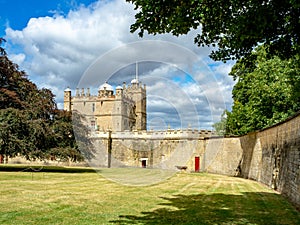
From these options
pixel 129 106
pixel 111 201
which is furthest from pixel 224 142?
pixel 111 201

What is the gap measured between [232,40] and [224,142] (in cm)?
2047

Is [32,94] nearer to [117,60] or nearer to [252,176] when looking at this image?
[117,60]

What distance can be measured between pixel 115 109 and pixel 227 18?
110 feet

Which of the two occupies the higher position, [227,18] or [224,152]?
[227,18]

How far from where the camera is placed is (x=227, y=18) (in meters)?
6.25

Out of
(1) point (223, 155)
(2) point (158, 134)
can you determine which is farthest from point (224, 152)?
(2) point (158, 134)

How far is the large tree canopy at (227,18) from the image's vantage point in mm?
5574

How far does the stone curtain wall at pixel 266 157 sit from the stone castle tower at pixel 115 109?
847 cm

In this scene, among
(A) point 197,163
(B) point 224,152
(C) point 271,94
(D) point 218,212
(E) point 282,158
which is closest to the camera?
(D) point 218,212

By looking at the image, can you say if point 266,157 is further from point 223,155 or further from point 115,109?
point 115,109

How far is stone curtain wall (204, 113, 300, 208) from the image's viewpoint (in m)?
10.4

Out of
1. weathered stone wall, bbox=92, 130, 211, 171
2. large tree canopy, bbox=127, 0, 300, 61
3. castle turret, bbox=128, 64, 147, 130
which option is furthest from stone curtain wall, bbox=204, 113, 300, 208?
castle turret, bbox=128, 64, 147, 130

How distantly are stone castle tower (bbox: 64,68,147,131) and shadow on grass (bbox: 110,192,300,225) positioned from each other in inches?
798

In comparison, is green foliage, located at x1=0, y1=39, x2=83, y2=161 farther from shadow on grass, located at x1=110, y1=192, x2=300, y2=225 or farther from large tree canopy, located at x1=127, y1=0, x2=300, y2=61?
large tree canopy, located at x1=127, y1=0, x2=300, y2=61
